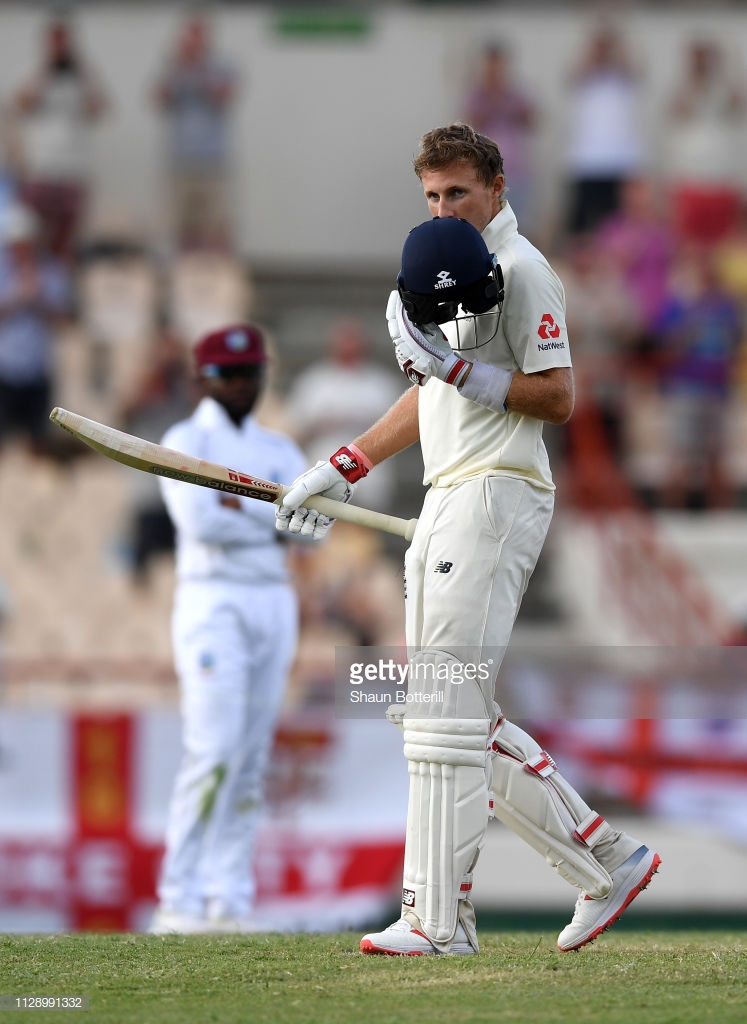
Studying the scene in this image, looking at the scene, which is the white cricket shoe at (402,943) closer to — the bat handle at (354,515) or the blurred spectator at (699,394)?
the bat handle at (354,515)

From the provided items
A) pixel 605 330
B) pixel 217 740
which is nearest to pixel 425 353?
pixel 217 740

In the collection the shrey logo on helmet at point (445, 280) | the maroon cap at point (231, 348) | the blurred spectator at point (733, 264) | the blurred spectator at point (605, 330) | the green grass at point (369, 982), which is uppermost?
the blurred spectator at point (733, 264)

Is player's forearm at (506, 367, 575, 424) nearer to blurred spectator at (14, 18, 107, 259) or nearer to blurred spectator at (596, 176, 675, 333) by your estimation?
blurred spectator at (596, 176, 675, 333)

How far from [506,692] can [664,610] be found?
224cm

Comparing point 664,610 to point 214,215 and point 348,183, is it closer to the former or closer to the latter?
point 214,215

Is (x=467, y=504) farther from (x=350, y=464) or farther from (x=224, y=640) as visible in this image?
(x=224, y=640)

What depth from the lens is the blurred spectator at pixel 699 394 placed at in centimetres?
1408

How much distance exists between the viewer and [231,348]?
7.62 m


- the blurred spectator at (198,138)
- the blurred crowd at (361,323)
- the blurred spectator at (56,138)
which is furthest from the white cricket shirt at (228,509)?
the blurred spectator at (198,138)

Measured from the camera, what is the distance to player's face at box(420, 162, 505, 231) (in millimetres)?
4812

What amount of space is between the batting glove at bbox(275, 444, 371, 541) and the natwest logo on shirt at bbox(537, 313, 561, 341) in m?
0.69

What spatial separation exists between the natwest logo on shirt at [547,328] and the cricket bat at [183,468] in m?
0.69

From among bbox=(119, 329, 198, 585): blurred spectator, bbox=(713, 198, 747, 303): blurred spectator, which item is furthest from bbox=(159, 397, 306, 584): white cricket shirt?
bbox=(713, 198, 747, 303): blurred spectator

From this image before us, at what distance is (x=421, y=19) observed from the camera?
61.1 ft
